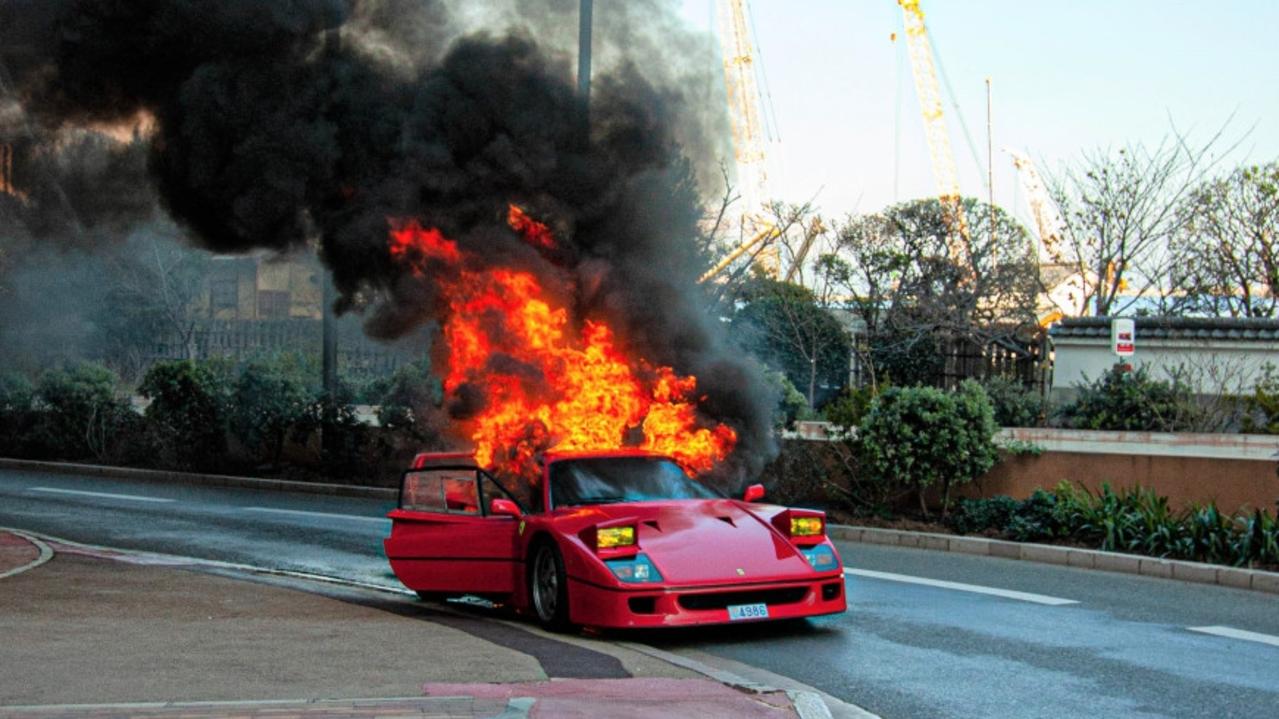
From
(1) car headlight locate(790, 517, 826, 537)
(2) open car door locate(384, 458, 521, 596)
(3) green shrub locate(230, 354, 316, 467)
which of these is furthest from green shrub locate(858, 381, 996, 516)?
(3) green shrub locate(230, 354, 316, 467)

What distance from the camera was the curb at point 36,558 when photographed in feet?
40.4

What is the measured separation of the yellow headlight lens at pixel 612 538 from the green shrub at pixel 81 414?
21.8 meters

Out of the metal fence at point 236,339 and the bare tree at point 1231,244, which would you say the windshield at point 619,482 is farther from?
the metal fence at point 236,339

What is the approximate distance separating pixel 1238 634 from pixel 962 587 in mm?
2833

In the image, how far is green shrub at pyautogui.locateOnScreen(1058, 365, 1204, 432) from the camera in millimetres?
21641

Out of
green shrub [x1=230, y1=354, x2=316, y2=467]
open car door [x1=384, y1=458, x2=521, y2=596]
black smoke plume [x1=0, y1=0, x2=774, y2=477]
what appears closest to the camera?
open car door [x1=384, y1=458, x2=521, y2=596]

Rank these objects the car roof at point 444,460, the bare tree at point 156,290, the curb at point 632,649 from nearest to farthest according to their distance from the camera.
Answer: the curb at point 632,649 → the car roof at point 444,460 → the bare tree at point 156,290

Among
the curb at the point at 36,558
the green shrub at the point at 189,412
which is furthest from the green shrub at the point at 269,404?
the curb at the point at 36,558

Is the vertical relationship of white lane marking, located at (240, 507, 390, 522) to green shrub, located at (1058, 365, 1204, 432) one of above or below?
below

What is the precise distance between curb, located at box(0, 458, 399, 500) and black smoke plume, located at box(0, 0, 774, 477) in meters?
7.83

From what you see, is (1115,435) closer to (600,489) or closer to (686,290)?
(686,290)

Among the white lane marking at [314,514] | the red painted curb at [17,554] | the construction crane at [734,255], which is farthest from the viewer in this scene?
the construction crane at [734,255]

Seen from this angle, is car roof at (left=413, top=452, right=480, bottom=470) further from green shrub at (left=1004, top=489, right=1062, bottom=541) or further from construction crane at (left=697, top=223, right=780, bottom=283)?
construction crane at (left=697, top=223, right=780, bottom=283)

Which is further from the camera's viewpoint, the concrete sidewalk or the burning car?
the burning car
